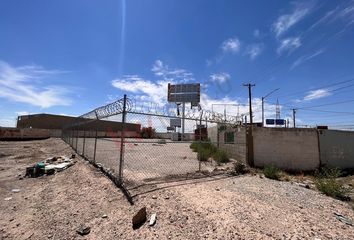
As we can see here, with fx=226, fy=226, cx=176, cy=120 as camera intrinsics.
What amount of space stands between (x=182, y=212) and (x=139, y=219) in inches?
37.8

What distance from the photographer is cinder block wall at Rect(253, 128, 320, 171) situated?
12.8m

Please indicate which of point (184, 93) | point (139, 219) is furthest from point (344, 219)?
point (184, 93)

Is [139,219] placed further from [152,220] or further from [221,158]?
[221,158]

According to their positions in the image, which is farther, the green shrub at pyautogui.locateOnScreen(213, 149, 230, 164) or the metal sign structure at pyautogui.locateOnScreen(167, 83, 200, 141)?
the metal sign structure at pyautogui.locateOnScreen(167, 83, 200, 141)

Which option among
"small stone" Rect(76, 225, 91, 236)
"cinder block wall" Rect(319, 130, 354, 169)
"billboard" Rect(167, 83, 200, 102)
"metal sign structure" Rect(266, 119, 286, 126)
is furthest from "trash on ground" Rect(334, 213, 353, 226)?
"billboard" Rect(167, 83, 200, 102)

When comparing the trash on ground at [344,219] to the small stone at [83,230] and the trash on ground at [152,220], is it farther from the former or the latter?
Answer: the small stone at [83,230]

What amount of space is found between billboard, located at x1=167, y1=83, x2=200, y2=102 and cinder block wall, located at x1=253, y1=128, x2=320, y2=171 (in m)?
40.4

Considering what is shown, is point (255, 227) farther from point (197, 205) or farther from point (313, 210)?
point (313, 210)

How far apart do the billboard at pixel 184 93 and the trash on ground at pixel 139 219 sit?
49.1m

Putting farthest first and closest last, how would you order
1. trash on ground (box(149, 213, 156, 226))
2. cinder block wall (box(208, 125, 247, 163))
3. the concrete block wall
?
the concrete block wall, cinder block wall (box(208, 125, 247, 163)), trash on ground (box(149, 213, 156, 226))

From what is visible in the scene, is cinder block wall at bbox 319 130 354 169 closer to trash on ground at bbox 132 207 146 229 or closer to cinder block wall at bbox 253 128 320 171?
cinder block wall at bbox 253 128 320 171

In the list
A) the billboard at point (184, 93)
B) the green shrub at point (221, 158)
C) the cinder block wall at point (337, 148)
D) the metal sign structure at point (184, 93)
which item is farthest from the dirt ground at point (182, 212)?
the billboard at point (184, 93)

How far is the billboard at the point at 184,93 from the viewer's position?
5356 centimetres

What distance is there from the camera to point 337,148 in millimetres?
14781
